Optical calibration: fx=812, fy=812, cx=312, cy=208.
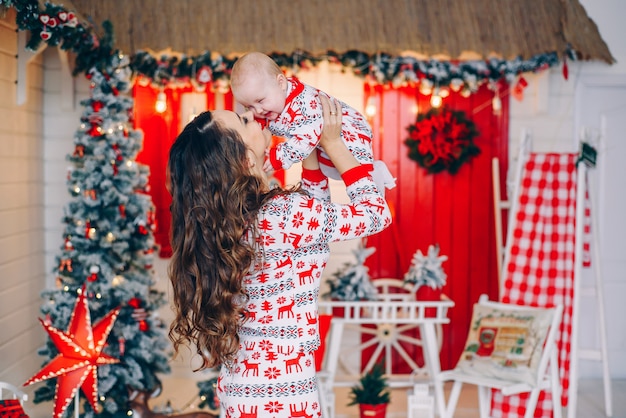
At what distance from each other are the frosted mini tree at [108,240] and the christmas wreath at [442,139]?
2.07 m

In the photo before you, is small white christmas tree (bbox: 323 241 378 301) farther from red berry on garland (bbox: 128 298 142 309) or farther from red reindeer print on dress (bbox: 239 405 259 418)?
red reindeer print on dress (bbox: 239 405 259 418)

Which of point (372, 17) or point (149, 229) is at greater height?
point (372, 17)

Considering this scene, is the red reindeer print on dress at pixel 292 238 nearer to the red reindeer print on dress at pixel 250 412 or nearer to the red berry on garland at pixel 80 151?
the red reindeer print on dress at pixel 250 412

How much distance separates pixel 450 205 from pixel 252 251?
397 centimetres

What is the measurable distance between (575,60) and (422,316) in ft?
7.07

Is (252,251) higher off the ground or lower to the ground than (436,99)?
lower

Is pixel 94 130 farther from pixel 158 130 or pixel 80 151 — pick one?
pixel 158 130

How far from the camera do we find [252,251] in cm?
199

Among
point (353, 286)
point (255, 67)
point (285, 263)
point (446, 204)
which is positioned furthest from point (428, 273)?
A: point (285, 263)

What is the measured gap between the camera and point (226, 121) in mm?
2004

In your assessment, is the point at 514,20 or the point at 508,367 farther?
the point at 514,20

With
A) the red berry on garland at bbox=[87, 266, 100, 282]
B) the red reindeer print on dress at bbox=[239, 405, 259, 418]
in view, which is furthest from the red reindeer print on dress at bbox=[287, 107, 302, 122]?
the red berry on garland at bbox=[87, 266, 100, 282]

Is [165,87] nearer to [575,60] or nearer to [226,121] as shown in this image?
[575,60]

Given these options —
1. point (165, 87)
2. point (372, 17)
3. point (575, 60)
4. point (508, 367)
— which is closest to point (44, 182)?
point (165, 87)
